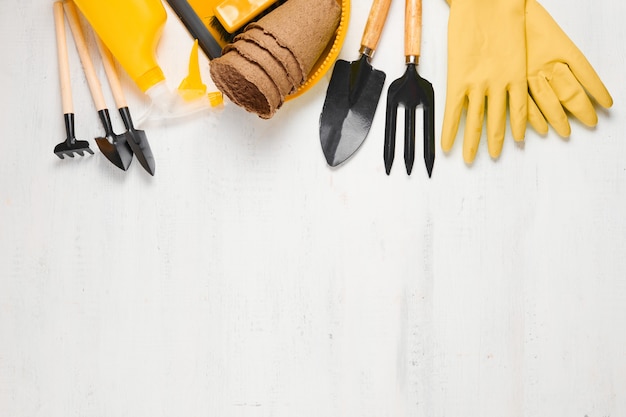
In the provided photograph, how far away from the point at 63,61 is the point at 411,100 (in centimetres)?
57

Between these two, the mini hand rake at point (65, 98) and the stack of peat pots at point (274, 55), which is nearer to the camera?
the stack of peat pots at point (274, 55)

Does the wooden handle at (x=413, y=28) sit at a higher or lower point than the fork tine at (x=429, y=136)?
higher

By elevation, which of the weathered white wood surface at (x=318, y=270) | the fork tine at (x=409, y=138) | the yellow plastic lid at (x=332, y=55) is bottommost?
the weathered white wood surface at (x=318, y=270)

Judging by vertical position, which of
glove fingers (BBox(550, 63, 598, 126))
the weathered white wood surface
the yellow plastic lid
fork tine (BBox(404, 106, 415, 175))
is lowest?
the weathered white wood surface

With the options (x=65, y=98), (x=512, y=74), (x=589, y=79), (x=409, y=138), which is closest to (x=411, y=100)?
(x=409, y=138)

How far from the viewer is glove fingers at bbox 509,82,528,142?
3.47 feet

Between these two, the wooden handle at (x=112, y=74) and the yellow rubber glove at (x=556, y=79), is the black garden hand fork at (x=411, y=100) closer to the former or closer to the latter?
the yellow rubber glove at (x=556, y=79)

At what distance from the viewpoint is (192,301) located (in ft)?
3.59

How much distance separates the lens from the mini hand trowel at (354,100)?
1.08 metres

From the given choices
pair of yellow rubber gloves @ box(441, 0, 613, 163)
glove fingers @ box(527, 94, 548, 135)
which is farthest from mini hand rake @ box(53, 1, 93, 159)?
glove fingers @ box(527, 94, 548, 135)

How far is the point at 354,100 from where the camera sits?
1091 mm

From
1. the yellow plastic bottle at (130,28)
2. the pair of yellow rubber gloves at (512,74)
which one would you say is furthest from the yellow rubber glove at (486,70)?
the yellow plastic bottle at (130,28)

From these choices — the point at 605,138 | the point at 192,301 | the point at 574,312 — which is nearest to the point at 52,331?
the point at 192,301

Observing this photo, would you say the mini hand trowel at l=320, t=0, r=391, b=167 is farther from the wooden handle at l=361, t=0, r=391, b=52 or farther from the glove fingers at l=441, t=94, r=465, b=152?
the glove fingers at l=441, t=94, r=465, b=152
